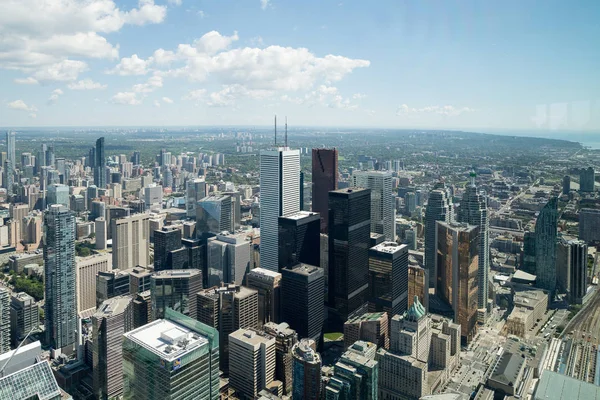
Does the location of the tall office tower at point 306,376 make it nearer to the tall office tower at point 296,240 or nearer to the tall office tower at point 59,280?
the tall office tower at point 296,240

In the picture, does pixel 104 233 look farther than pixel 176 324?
Yes

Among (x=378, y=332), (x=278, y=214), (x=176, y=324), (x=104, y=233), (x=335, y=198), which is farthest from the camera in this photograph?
(x=104, y=233)

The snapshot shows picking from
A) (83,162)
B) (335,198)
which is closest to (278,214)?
(335,198)

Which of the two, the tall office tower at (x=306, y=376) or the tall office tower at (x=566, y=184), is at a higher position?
the tall office tower at (x=566, y=184)

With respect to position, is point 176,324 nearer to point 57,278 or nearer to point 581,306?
point 57,278

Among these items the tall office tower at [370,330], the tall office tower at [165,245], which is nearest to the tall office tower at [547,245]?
the tall office tower at [370,330]

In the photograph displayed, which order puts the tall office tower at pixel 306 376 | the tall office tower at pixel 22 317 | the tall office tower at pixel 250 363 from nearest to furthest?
the tall office tower at pixel 306 376
the tall office tower at pixel 250 363
the tall office tower at pixel 22 317

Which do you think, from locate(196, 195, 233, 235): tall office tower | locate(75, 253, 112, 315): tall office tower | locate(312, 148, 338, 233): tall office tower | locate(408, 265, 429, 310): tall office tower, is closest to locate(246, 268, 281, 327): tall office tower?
locate(408, 265, 429, 310): tall office tower

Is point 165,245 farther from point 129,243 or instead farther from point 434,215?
point 434,215
